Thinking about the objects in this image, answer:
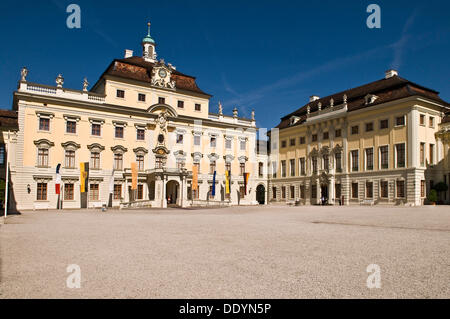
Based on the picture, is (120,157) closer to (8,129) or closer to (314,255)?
(8,129)

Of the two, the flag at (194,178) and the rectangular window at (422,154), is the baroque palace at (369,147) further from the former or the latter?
the flag at (194,178)

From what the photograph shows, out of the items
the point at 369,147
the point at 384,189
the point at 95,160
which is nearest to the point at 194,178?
the point at 95,160

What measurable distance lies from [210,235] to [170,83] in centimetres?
3770

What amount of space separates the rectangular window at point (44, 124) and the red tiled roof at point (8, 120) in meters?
2.24

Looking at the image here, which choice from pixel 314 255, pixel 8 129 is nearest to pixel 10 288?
pixel 314 255

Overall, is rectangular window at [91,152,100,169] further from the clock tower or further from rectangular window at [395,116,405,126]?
rectangular window at [395,116,405,126]

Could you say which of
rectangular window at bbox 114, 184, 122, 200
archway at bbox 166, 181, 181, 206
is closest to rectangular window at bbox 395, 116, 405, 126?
archway at bbox 166, 181, 181, 206

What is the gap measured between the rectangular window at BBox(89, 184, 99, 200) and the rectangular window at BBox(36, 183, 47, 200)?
4563mm

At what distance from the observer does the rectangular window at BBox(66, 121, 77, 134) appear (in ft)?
137

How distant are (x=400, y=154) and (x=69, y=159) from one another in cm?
3646

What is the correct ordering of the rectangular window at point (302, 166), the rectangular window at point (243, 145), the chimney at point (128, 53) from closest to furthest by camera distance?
the chimney at point (128, 53) → the rectangular window at point (243, 145) → the rectangular window at point (302, 166)

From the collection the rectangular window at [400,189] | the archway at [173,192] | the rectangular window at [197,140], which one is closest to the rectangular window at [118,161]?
the archway at [173,192]

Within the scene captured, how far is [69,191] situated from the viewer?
135 feet

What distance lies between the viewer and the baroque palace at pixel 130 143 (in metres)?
39.7
